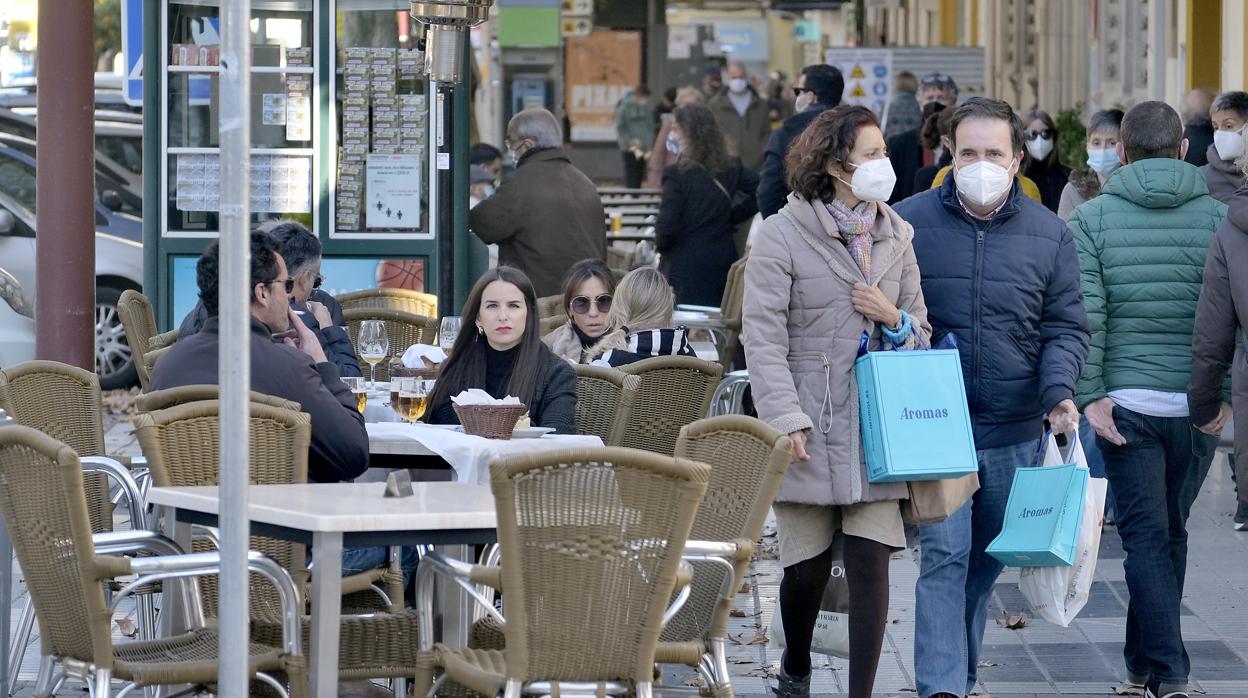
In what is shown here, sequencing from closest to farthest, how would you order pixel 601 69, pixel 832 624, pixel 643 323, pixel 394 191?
pixel 832 624 < pixel 643 323 < pixel 394 191 < pixel 601 69

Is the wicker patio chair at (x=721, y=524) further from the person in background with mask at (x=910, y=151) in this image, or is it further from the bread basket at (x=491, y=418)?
the person in background with mask at (x=910, y=151)

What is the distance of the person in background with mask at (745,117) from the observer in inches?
922

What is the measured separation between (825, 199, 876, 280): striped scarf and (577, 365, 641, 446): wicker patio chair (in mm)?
1157

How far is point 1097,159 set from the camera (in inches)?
343

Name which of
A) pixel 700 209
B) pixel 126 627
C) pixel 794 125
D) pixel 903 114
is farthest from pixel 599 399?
pixel 903 114

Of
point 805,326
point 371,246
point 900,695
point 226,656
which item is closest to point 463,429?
point 805,326

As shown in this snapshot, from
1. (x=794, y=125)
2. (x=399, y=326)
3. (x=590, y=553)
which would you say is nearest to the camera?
(x=590, y=553)

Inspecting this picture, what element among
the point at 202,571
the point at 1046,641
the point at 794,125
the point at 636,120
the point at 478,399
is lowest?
the point at 1046,641

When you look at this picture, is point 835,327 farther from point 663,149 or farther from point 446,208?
point 663,149

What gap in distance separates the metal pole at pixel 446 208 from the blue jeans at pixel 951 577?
4.76 meters

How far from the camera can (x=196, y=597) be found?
5.09 meters

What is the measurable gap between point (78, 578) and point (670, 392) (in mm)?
2741

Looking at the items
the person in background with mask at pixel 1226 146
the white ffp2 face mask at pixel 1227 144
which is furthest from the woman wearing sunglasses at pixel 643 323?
the white ffp2 face mask at pixel 1227 144

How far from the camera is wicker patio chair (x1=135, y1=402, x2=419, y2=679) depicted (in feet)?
17.0
